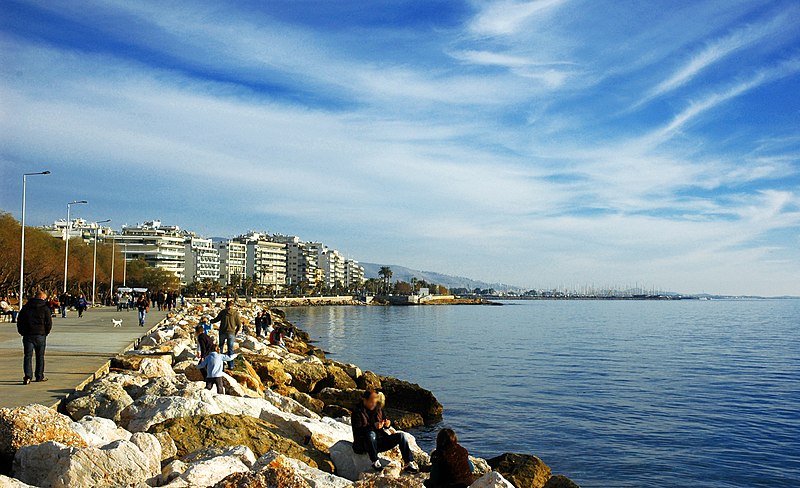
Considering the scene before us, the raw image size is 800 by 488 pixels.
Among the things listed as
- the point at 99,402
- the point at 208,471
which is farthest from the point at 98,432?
the point at 99,402

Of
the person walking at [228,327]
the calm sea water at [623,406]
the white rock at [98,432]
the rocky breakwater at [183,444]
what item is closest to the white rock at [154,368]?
the rocky breakwater at [183,444]

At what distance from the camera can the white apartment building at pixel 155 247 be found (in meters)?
147

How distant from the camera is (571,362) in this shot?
35500 millimetres

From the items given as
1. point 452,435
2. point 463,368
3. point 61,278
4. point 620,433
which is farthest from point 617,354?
point 61,278

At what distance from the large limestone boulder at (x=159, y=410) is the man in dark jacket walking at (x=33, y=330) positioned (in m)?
3.16

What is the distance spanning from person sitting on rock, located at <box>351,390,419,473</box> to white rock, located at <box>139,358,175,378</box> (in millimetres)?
5952

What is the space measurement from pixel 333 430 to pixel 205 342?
559 centimetres

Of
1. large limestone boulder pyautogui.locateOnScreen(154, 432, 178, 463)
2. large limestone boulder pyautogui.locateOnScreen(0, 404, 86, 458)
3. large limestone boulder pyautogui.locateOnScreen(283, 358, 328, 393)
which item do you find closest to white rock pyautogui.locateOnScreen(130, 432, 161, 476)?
large limestone boulder pyautogui.locateOnScreen(154, 432, 178, 463)

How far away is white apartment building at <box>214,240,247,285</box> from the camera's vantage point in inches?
6826

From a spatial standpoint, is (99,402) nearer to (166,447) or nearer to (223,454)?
(166,447)

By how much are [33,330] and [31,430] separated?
215 inches

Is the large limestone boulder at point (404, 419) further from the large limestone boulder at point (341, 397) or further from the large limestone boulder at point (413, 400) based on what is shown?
the large limestone boulder at point (341, 397)

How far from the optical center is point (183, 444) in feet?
28.9

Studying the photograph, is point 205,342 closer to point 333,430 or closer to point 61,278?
point 333,430
